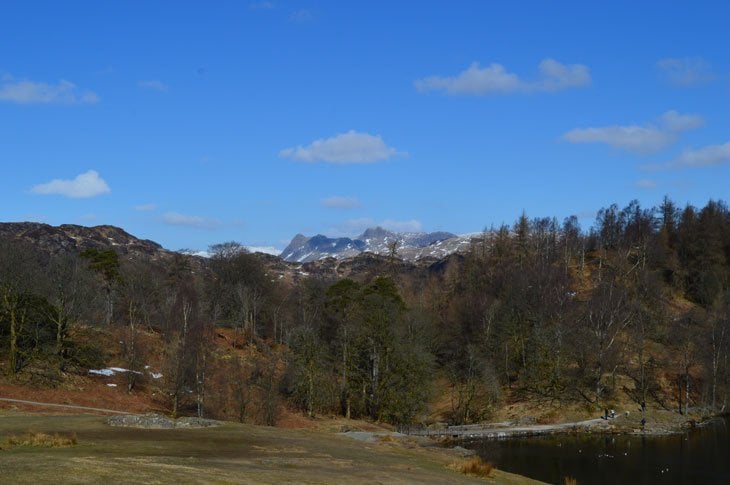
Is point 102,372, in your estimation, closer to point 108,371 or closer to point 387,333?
point 108,371

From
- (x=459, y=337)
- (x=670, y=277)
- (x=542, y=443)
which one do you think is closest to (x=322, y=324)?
(x=459, y=337)

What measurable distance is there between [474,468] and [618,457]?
36.7m

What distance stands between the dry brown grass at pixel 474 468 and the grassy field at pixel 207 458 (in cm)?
38

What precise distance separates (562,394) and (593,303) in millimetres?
18677

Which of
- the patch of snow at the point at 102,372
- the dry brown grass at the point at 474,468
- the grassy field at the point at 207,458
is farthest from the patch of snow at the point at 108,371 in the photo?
the dry brown grass at the point at 474,468

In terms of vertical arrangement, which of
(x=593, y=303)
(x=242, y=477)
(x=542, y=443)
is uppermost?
(x=593, y=303)

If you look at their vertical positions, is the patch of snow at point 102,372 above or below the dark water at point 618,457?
above

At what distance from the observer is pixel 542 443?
7125cm

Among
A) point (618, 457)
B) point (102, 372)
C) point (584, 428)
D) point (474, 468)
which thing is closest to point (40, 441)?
point (474, 468)

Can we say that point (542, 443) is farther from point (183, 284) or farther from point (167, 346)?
point (183, 284)

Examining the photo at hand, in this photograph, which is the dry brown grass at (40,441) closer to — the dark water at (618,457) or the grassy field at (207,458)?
the grassy field at (207,458)

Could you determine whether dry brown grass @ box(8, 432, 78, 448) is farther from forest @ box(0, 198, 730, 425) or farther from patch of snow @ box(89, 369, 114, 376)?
patch of snow @ box(89, 369, 114, 376)

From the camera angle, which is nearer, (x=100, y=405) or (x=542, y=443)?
(x=100, y=405)

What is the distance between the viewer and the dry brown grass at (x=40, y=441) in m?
25.8
